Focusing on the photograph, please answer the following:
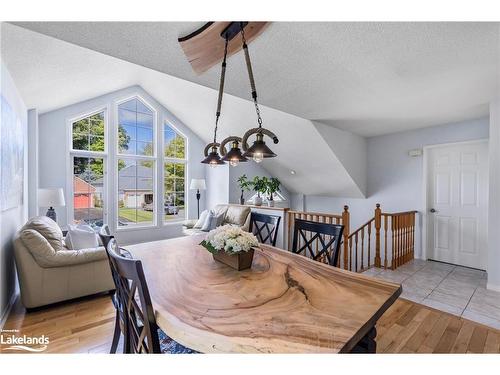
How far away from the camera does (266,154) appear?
1.42 meters

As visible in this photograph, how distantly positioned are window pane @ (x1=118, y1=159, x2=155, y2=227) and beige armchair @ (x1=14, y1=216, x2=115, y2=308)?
2.48m

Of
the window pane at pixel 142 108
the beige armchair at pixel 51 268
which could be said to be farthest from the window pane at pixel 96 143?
the beige armchair at pixel 51 268

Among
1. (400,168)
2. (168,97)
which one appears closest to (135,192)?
(168,97)

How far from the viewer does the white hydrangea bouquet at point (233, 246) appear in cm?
141

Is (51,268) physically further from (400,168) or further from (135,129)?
(400,168)

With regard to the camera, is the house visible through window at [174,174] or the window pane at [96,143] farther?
the house visible through window at [174,174]

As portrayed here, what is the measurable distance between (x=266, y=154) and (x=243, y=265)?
2.29ft

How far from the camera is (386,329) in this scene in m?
2.00

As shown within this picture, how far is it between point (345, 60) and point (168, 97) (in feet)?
13.3

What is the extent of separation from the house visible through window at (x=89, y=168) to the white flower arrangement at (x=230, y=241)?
4.26m

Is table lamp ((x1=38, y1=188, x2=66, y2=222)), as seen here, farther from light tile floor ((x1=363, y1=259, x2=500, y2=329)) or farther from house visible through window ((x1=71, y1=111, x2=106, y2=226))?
light tile floor ((x1=363, y1=259, x2=500, y2=329))

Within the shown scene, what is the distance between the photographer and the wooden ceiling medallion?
57.4 inches

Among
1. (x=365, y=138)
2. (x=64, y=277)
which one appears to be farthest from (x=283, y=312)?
(x=365, y=138)

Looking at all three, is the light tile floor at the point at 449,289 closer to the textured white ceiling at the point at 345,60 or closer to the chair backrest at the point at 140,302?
the textured white ceiling at the point at 345,60
